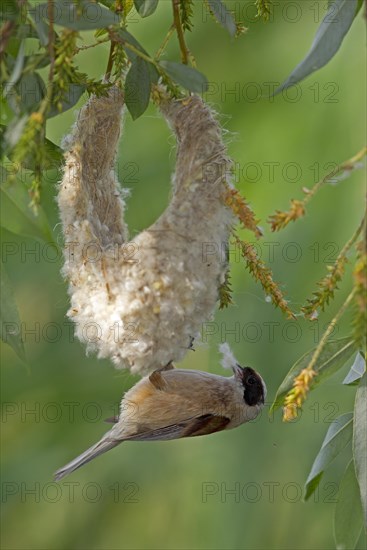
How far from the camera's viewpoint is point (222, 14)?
3.25ft

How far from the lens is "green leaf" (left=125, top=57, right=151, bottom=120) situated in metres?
1.00

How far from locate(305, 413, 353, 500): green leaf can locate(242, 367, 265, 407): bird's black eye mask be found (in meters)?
0.12

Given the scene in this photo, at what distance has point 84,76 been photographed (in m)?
0.96

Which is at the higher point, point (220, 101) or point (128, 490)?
point (220, 101)

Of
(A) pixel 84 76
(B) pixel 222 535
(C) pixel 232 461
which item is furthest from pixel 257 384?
(B) pixel 222 535

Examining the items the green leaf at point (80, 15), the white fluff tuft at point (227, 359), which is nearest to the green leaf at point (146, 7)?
the green leaf at point (80, 15)

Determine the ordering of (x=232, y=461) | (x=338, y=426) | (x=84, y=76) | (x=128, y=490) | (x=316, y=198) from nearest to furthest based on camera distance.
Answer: (x=84, y=76), (x=338, y=426), (x=316, y=198), (x=232, y=461), (x=128, y=490)

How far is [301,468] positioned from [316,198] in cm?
76

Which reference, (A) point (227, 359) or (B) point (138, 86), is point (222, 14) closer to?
(B) point (138, 86)

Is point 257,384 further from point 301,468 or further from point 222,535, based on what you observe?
point 222,535

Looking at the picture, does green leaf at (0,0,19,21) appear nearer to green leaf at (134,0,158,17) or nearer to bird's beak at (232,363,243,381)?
green leaf at (134,0,158,17)

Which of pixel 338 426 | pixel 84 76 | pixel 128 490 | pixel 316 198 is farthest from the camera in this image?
pixel 128 490

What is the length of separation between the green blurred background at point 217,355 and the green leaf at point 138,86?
103cm

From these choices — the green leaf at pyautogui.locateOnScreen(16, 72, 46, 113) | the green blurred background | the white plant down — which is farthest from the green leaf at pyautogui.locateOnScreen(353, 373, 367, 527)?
the green blurred background
